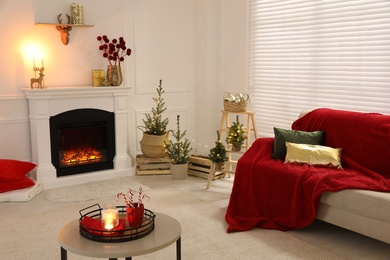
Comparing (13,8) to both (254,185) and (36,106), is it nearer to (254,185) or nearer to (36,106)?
(36,106)

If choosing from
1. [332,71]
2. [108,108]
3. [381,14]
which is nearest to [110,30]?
[108,108]

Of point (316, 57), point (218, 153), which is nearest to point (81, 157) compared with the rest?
point (218, 153)

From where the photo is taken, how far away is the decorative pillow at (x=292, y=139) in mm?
4059

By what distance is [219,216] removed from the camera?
4035mm

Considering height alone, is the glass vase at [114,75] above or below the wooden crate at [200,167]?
above

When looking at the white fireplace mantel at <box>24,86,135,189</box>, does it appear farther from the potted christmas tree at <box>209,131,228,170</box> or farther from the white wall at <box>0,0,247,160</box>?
the potted christmas tree at <box>209,131,228,170</box>

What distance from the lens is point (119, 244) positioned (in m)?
2.41

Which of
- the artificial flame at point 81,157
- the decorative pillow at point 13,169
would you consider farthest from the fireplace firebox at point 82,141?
the decorative pillow at point 13,169

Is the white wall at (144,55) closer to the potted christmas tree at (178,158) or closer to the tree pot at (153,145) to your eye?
the tree pot at (153,145)

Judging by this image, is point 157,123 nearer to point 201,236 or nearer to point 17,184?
point 17,184

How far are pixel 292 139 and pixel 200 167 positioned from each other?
151 centimetres

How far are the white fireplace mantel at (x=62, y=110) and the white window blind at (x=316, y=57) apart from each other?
1621 millimetres

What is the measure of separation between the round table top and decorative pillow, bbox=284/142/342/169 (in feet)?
5.15

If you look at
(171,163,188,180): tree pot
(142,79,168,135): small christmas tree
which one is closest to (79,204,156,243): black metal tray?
(171,163,188,180): tree pot
